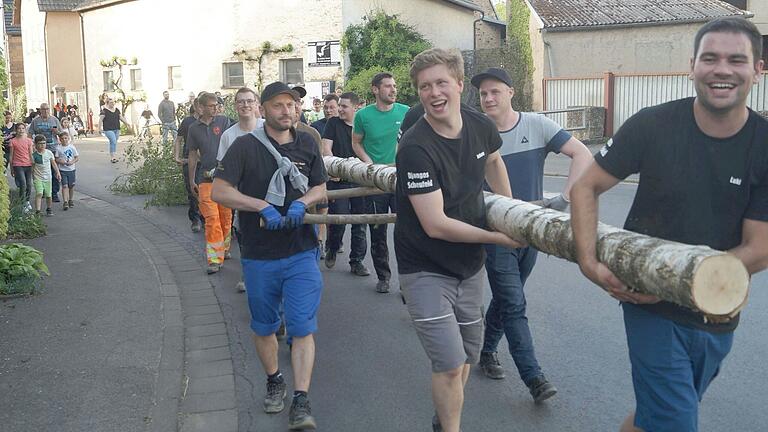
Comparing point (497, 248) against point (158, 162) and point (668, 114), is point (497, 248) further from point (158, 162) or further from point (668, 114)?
point (158, 162)

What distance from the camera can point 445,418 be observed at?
4125 mm

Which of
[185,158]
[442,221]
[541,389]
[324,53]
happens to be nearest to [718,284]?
[442,221]

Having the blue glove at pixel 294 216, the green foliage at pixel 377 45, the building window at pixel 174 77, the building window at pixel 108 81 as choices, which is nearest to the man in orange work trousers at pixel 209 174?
the blue glove at pixel 294 216

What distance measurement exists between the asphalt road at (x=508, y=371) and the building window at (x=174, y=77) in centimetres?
2918

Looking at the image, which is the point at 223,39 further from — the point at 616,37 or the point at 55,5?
the point at 55,5

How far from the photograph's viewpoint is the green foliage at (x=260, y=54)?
32156 mm

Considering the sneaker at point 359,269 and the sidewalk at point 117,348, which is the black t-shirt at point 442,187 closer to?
the sidewalk at point 117,348

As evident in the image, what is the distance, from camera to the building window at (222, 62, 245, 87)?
33719mm

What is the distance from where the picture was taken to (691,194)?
3.17 meters

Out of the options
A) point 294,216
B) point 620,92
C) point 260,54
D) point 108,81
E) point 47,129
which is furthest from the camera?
point 108,81

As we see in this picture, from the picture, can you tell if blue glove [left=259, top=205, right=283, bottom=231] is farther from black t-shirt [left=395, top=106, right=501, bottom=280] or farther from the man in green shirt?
the man in green shirt

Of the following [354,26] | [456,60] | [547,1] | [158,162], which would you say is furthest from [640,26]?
[456,60]

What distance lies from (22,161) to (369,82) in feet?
50.9

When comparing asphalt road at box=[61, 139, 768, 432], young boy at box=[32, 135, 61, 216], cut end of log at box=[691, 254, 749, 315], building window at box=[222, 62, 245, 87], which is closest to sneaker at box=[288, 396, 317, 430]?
asphalt road at box=[61, 139, 768, 432]
